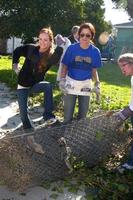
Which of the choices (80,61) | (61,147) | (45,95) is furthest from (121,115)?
(45,95)

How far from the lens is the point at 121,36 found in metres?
47.1

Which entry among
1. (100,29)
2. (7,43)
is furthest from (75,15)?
(7,43)

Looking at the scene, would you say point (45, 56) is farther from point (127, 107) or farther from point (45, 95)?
point (127, 107)

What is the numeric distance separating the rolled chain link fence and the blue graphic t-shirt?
0.86 m

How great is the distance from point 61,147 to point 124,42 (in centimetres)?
3532

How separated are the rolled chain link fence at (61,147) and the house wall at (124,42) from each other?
30.8 metres

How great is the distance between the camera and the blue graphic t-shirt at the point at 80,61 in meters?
6.60

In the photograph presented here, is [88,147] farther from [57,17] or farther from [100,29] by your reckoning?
[100,29]

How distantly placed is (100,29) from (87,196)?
2895 cm

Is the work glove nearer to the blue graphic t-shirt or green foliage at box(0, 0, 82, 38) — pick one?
the blue graphic t-shirt

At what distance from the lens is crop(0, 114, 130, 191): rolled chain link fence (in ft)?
17.3

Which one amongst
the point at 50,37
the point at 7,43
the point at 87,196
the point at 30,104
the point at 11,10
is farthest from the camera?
the point at 7,43

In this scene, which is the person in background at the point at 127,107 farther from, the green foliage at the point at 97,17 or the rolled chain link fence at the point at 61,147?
the green foliage at the point at 97,17

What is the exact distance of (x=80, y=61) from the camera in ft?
21.7
